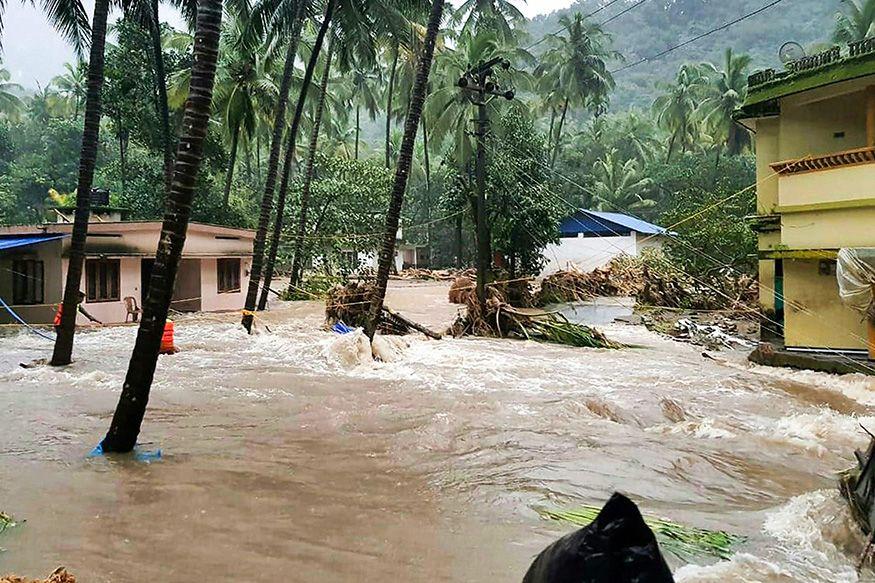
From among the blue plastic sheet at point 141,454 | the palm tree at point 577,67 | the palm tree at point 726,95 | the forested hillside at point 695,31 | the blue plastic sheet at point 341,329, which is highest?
the forested hillside at point 695,31

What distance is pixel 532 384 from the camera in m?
12.6

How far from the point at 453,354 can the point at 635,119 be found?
163 feet

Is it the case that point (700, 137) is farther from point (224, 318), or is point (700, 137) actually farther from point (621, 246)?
point (224, 318)

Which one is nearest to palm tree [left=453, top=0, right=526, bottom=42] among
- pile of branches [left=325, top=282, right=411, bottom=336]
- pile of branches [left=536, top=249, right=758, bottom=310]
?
pile of branches [left=536, top=249, right=758, bottom=310]

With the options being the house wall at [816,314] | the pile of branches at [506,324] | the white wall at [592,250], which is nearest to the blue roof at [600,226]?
the white wall at [592,250]

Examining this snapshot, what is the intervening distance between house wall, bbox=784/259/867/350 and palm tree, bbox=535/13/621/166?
1293 inches

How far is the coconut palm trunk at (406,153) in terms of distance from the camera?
585 inches

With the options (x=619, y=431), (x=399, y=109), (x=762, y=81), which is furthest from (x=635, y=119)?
(x=619, y=431)

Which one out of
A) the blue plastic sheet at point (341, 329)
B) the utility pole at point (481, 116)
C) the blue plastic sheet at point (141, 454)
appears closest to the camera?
the blue plastic sheet at point (141, 454)

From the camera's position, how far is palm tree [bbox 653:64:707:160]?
161 feet

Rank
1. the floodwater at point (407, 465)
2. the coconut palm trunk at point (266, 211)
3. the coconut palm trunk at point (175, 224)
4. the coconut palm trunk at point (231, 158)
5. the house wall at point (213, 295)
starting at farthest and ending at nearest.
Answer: the coconut palm trunk at point (231, 158), the house wall at point (213, 295), the coconut palm trunk at point (266, 211), the coconut palm trunk at point (175, 224), the floodwater at point (407, 465)

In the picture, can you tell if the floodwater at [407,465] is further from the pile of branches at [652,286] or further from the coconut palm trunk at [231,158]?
the coconut palm trunk at [231,158]

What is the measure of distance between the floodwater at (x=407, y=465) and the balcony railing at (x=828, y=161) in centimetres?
416

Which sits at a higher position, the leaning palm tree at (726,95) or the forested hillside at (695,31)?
the forested hillside at (695,31)
